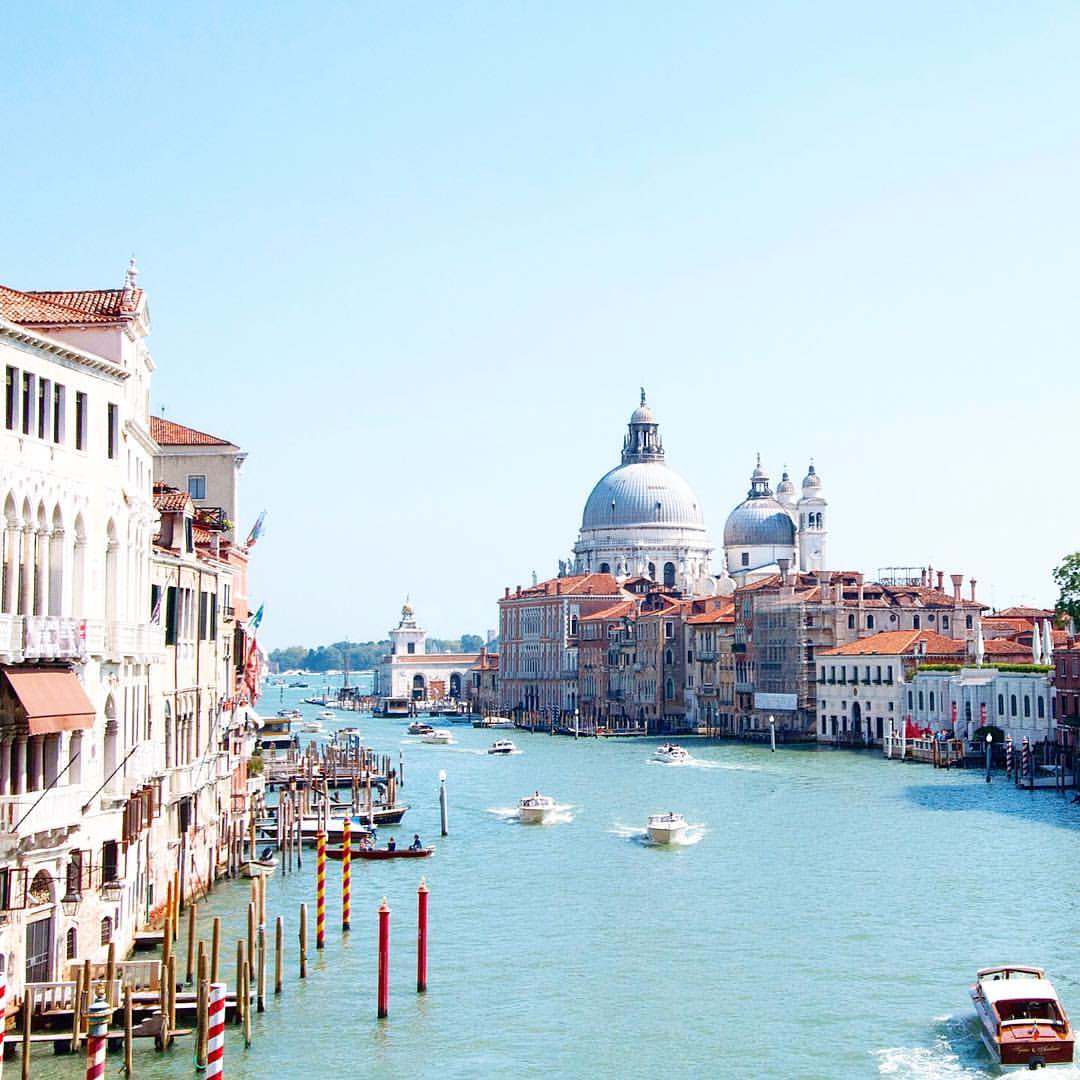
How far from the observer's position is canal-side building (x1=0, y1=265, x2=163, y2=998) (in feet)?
52.9

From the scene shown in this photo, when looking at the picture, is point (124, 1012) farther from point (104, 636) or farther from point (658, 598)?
point (658, 598)

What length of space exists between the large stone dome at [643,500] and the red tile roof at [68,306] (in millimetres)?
89132

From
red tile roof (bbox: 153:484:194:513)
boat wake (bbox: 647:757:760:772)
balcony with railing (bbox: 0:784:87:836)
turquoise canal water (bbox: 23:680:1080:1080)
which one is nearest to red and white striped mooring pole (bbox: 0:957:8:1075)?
turquoise canal water (bbox: 23:680:1080:1080)

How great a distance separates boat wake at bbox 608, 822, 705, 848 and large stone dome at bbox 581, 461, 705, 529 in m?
69.6

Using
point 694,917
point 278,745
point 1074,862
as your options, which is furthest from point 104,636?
point 278,745

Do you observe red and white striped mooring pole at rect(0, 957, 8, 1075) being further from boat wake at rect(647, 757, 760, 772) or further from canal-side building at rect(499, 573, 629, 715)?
canal-side building at rect(499, 573, 629, 715)

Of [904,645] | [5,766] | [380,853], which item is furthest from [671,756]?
[5,766]

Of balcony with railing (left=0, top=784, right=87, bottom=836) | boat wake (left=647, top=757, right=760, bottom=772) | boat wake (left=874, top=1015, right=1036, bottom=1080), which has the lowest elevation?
boat wake (left=874, top=1015, right=1036, bottom=1080)

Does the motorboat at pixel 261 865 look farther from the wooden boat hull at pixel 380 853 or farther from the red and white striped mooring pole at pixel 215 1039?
the red and white striped mooring pole at pixel 215 1039

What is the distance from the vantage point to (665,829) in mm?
34656

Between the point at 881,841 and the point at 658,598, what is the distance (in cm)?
5781

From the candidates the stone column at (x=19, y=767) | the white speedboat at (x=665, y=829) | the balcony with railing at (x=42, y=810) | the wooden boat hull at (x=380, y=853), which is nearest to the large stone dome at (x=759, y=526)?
the white speedboat at (x=665, y=829)

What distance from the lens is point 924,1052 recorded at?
60.8 ft

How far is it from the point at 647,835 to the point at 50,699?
20.5 m
